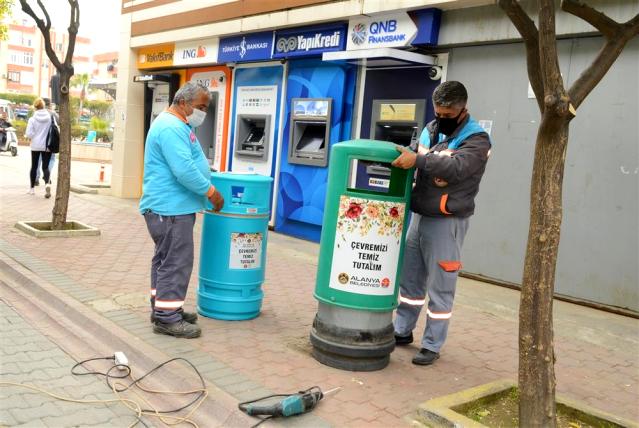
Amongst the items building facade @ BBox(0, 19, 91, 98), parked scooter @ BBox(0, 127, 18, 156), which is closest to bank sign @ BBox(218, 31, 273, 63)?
parked scooter @ BBox(0, 127, 18, 156)

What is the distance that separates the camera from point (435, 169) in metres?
3.87

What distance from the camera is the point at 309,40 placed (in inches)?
355

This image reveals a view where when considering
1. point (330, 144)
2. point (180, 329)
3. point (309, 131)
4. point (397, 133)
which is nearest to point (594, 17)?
point (180, 329)

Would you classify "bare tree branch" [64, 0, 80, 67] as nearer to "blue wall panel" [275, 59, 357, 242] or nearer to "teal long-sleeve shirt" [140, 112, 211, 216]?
"blue wall panel" [275, 59, 357, 242]

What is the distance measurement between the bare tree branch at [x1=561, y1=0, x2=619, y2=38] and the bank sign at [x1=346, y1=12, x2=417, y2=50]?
437 cm

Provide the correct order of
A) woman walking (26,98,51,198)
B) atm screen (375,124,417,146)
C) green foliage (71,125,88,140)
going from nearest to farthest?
atm screen (375,124,417,146), woman walking (26,98,51,198), green foliage (71,125,88,140)

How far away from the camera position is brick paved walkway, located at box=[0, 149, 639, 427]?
3748 mm

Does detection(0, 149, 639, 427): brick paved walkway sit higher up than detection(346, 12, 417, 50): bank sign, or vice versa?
detection(346, 12, 417, 50): bank sign

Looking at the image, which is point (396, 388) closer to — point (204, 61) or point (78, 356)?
point (78, 356)

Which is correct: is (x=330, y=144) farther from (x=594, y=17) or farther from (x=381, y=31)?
(x=594, y=17)

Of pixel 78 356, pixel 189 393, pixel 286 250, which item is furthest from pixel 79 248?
pixel 189 393

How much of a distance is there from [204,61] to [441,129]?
800 centimetres

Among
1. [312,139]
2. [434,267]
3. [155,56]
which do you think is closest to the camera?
[434,267]

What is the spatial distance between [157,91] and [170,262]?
9.45 meters
